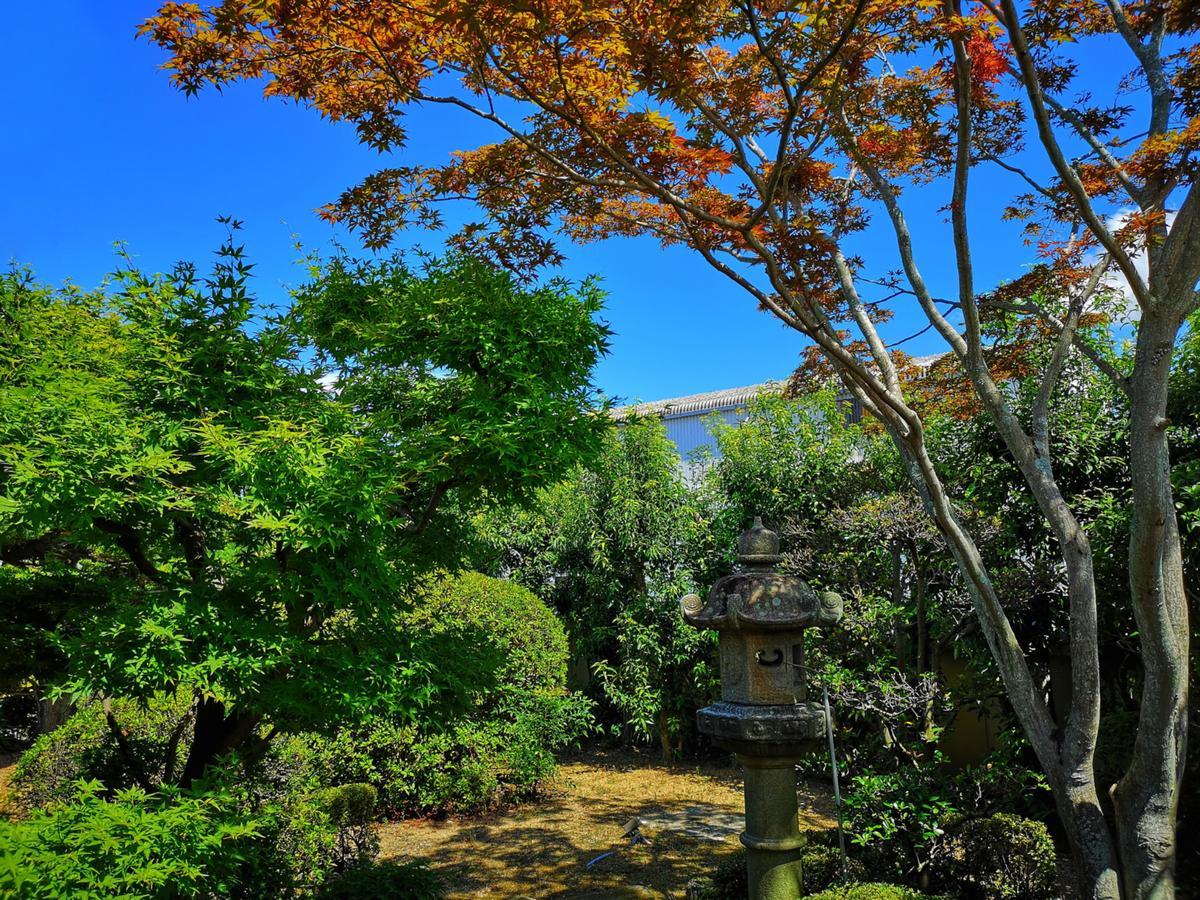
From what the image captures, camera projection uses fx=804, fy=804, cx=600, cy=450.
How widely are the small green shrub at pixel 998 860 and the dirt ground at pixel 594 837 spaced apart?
1853 mm

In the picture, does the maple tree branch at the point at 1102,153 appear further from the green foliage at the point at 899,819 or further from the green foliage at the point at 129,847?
the green foliage at the point at 129,847

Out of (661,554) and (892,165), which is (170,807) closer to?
(892,165)

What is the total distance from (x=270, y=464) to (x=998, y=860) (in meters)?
4.98

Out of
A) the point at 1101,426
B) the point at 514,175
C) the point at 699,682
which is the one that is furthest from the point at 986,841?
the point at 514,175

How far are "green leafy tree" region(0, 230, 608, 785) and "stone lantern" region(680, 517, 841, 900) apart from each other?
4.20 feet

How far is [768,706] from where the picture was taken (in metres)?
4.38

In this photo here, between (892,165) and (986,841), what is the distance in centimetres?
456

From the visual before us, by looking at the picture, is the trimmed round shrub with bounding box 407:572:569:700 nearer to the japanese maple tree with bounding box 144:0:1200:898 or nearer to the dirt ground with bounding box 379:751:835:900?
the dirt ground with bounding box 379:751:835:900

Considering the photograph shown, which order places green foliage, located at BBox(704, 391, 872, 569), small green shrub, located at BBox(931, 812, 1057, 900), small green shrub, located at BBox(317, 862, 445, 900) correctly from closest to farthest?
small green shrub, located at BBox(317, 862, 445, 900) < small green shrub, located at BBox(931, 812, 1057, 900) < green foliage, located at BBox(704, 391, 872, 569)

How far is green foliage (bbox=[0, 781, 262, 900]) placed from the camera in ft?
10.2

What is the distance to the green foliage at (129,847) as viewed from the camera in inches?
122

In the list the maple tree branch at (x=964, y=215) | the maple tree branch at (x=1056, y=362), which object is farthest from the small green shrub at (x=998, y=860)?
the maple tree branch at (x=964, y=215)

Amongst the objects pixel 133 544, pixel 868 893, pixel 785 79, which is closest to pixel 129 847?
pixel 133 544

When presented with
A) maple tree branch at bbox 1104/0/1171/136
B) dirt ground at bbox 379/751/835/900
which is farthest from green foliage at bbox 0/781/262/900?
maple tree branch at bbox 1104/0/1171/136
